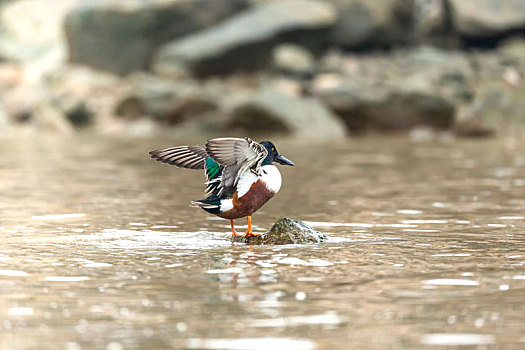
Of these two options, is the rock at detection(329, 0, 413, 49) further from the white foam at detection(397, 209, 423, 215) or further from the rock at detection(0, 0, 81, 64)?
the white foam at detection(397, 209, 423, 215)

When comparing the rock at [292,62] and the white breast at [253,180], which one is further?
the rock at [292,62]

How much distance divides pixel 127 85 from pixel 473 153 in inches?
553

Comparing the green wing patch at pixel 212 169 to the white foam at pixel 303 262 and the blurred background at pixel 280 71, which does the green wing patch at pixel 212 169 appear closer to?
the white foam at pixel 303 262

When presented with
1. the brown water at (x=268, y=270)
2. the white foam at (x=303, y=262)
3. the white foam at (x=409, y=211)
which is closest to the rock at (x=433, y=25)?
the brown water at (x=268, y=270)

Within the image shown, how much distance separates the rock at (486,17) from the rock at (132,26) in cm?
660

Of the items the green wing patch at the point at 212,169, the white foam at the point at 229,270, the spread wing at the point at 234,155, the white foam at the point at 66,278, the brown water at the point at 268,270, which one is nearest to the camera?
the brown water at the point at 268,270

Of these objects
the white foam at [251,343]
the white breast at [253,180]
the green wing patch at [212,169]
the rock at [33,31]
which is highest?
the rock at [33,31]

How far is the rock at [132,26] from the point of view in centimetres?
3241

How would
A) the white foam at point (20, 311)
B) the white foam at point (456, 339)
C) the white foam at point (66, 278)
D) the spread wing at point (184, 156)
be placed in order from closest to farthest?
the white foam at point (456, 339)
the white foam at point (20, 311)
the white foam at point (66, 278)
the spread wing at point (184, 156)

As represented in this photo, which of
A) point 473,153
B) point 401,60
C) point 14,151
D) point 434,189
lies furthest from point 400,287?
point 401,60

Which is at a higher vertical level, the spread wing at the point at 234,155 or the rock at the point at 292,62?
the rock at the point at 292,62

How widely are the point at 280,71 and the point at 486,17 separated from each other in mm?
6539

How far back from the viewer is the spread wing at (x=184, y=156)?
8570 millimetres

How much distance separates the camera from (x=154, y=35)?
32.7 meters
